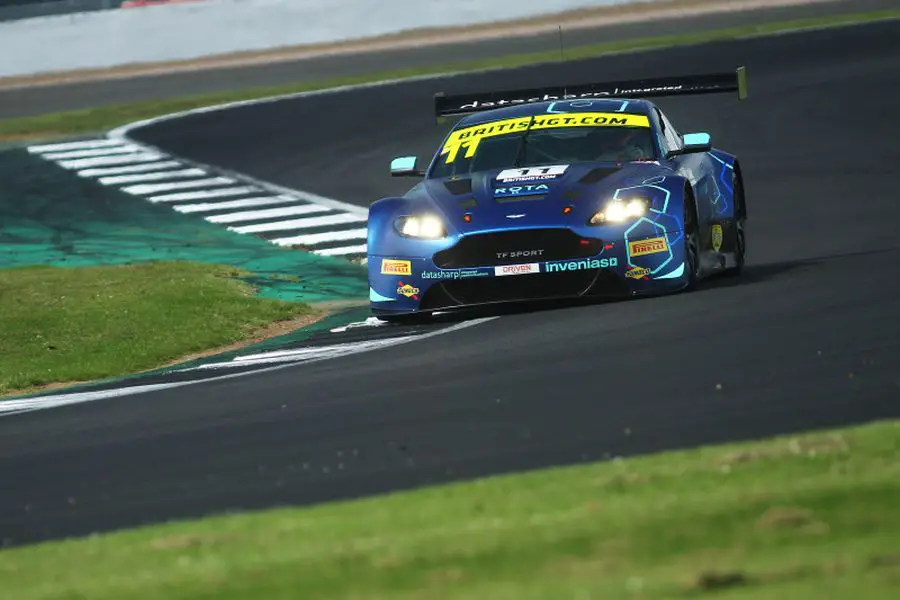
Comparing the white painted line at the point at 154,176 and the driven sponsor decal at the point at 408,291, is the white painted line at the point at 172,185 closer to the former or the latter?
the white painted line at the point at 154,176

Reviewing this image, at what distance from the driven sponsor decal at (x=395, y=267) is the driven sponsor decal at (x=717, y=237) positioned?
2.12 meters

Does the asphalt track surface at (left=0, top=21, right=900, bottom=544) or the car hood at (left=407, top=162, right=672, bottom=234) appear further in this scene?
the car hood at (left=407, top=162, right=672, bottom=234)

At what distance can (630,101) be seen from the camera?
43.1ft

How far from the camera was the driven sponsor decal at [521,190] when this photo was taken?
11.6m

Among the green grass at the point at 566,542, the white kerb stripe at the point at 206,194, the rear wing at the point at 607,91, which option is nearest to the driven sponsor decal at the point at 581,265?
the rear wing at the point at 607,91

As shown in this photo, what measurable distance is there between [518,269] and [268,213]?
910 cm

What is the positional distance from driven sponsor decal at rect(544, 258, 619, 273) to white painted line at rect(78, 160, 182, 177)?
40.9ft

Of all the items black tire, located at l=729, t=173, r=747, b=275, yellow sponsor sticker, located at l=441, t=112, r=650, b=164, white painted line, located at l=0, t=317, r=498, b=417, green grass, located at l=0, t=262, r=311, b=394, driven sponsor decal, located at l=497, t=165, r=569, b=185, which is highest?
yellow sponsor sticker, located at l=441, t=112, r=650, b=164

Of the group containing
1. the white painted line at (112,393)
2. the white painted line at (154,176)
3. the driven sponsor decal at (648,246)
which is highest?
the driven sponsor decal at (648,246)

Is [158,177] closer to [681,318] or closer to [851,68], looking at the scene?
[851,68]

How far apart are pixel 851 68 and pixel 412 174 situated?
12677 mm

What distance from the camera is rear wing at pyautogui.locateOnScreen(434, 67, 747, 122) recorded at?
1350 cm

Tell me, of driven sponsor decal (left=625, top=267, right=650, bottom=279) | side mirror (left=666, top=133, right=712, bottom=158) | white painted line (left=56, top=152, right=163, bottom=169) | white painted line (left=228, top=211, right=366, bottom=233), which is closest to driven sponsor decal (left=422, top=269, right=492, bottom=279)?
driven sponsor decal (left=625, top=267, right=650, bottom=279)

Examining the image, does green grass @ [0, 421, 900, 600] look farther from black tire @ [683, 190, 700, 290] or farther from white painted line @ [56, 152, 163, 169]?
white painted line @ [56, 152, 163, 169]
